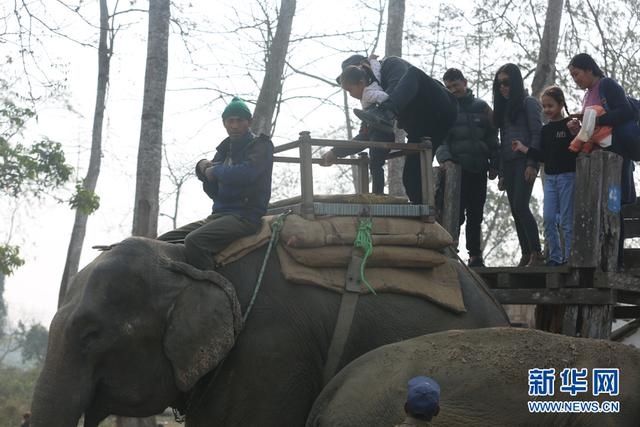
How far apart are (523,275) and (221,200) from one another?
8.57 ft

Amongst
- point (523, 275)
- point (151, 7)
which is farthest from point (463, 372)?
point (151, 7)

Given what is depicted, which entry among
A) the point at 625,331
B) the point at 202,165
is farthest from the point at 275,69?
the point at 202,165

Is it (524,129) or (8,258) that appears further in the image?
(8,258)

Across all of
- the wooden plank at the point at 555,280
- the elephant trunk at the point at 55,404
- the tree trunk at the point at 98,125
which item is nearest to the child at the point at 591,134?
the wooden plank at the point at 555,280

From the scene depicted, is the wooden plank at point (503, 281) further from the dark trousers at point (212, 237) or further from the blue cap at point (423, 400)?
the blue cap at point (423, 400)

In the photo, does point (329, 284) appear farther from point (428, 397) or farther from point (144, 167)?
point (144, 167)

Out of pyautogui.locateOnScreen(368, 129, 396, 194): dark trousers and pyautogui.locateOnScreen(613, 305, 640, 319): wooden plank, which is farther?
pyautogui.locateOnScreen(613, 305, 640, 319): wooden plank

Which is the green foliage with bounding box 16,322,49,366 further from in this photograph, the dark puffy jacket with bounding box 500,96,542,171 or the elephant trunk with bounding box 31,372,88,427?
the elephant trunk with bounding box 31,372,88,427

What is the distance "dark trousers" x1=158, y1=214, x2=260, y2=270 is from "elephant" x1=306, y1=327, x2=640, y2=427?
4.77ft

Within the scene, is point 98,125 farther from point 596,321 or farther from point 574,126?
point 596,321

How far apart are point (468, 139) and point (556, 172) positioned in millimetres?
930

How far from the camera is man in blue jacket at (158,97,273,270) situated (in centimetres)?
616

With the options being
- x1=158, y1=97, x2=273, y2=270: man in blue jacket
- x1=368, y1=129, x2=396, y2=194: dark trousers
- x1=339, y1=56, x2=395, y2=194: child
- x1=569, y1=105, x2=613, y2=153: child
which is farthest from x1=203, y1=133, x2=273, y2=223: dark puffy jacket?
x1=569, y1=105, x2=613, y2=153: child

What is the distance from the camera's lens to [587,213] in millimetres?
7285
